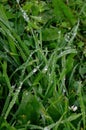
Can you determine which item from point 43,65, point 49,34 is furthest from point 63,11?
point 43,65

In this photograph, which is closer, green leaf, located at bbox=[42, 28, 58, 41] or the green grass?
the green grass

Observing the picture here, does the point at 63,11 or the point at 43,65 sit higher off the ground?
the point at 63,11

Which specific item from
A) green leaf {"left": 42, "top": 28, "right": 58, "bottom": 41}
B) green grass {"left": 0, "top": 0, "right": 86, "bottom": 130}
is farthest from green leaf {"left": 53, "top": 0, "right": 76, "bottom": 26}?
green leaf {"left": 42, "top": 28, "right": 58, "bottom": 41}

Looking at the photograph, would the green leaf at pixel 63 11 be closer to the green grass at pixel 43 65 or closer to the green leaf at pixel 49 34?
the green grass at pixel 43 65

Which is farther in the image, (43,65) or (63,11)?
(63,11)

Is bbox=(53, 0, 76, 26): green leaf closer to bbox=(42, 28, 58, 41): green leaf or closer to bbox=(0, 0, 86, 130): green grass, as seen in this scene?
bbox=(0, 0, 86, 130): green grass

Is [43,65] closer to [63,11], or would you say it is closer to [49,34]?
[49,34]

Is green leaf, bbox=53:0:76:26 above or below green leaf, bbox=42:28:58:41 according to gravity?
above

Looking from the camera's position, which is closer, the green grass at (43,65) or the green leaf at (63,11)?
the green grass at (43,65)

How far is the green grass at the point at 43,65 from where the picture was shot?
177 centimetres

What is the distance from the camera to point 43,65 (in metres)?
1.98

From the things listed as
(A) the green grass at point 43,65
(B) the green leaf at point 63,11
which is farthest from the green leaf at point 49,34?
(B) the green leaf at point 63,11

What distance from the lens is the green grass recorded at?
1.77 meters

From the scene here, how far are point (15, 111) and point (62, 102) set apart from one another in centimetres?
24
